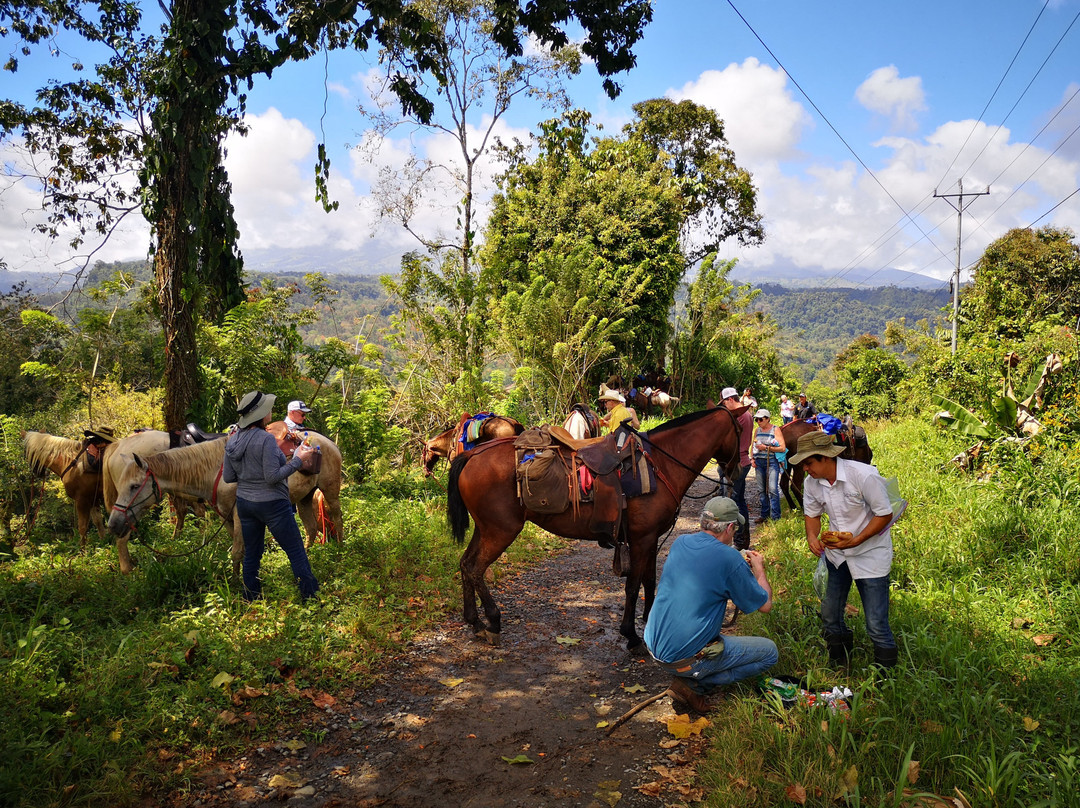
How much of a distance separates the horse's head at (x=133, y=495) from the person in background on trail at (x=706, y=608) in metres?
5.28

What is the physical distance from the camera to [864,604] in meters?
4.05

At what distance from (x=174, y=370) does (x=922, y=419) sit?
45.6 ft

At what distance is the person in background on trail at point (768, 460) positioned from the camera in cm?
821

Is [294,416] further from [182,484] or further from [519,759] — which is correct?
[519,759]

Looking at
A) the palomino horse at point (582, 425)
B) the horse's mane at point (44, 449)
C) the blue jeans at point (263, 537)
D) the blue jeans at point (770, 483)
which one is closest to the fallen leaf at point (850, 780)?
the blue jeans at point (263, 537)

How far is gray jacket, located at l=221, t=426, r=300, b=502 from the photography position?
510cm

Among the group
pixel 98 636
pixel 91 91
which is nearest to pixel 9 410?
pixel 91 91

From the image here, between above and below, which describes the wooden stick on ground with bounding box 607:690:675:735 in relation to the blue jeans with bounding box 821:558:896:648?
below

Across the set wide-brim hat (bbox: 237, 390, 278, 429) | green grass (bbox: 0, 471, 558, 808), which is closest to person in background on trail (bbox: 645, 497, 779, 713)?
green grass (bbox: 0, 471, 558, 808)

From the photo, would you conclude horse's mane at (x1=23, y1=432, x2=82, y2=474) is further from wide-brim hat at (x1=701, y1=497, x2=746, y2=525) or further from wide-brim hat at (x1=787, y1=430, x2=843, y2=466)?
wide-brim hat at (x1=787, y1=430, x2=843, y2=466)

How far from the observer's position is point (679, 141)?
26719 mm

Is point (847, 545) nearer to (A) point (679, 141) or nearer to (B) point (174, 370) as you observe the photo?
(B) point (174, 370)

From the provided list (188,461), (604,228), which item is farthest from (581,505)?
(604,228)

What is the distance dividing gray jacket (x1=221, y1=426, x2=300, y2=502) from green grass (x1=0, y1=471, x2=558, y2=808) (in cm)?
96
